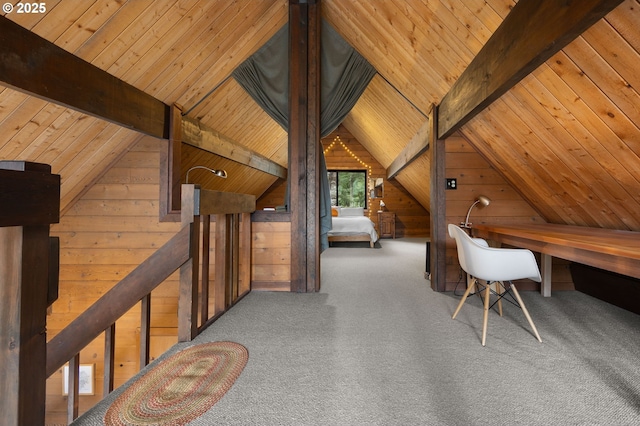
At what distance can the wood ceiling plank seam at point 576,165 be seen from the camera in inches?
70.5

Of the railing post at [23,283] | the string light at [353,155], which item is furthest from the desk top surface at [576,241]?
the string light at [353,155]

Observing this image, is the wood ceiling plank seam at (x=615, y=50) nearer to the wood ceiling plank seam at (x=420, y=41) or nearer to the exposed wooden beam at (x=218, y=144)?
the wood ceiling plank seam at (x=420, y=41)

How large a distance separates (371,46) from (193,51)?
1.63 m

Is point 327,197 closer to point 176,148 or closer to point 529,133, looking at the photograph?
point 176,148

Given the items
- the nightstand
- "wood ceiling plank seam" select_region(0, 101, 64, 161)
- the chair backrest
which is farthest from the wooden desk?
the nightstand

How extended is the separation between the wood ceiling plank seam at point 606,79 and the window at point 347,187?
267 inches

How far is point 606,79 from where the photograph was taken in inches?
51.3

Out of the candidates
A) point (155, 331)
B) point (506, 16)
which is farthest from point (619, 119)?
point (155, 331)

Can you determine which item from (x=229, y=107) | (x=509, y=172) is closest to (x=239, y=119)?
(x=229, y=107)

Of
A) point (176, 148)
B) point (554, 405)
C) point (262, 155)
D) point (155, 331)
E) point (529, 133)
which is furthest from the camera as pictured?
point (262, 155)

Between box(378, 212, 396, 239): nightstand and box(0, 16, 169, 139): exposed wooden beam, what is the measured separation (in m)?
5.84

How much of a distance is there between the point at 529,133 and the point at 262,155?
4.36 metres

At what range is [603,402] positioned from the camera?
3.97ft

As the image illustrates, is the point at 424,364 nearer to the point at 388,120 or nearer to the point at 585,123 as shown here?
the point at 585,123
